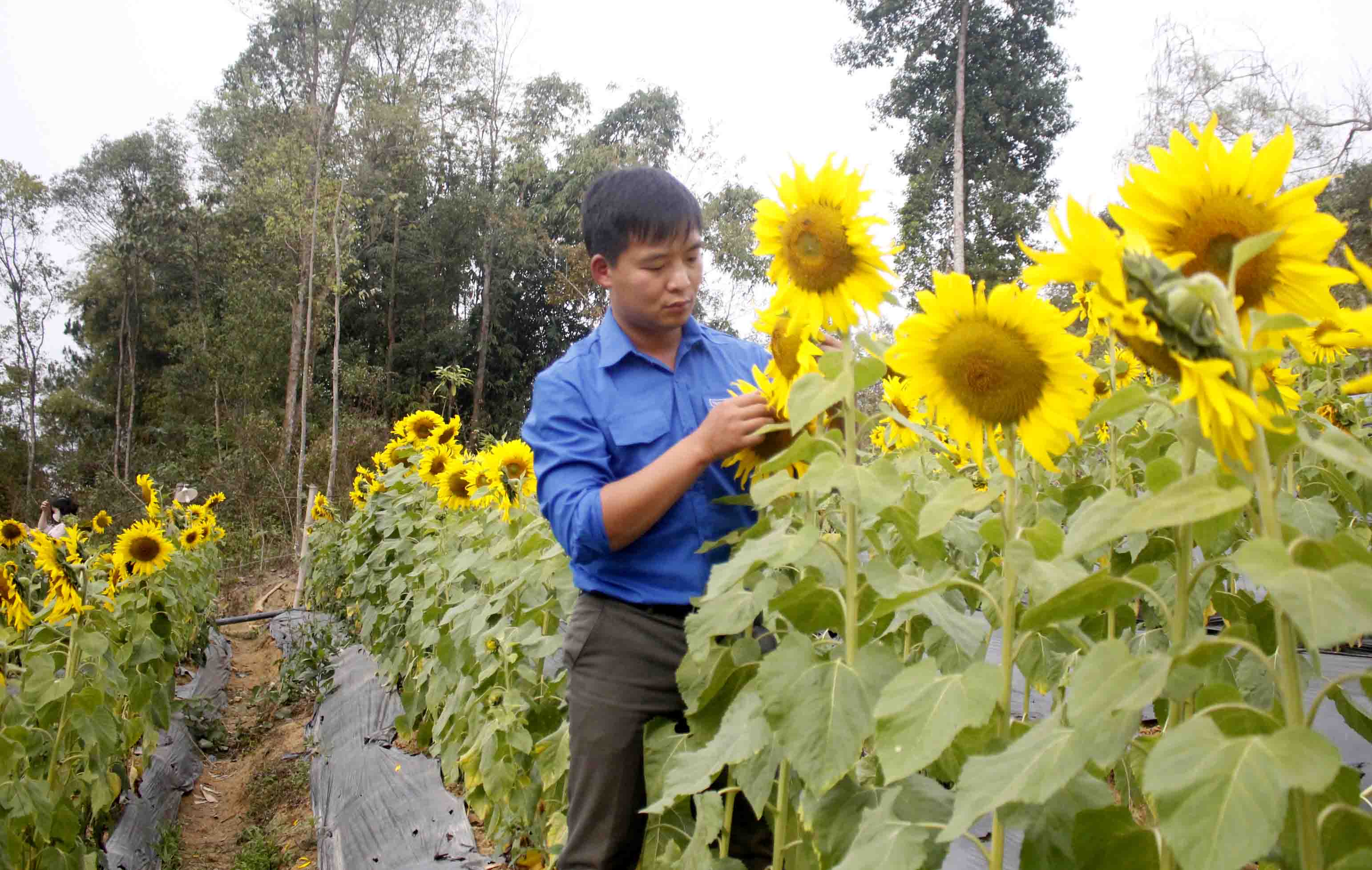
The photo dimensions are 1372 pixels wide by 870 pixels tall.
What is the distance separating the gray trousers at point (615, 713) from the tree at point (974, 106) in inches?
642

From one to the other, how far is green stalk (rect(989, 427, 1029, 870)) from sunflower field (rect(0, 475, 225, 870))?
2715 mm

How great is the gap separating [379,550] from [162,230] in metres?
25.9

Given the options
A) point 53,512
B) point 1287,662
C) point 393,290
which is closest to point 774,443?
point 1287,662

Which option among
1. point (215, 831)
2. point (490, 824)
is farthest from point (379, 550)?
point (490, 824)

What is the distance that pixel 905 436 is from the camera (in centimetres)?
251

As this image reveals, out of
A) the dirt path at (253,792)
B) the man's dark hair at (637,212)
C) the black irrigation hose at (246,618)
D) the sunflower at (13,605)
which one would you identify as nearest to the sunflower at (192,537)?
the dirt path at (253,792)

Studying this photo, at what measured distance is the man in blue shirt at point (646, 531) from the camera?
1.82m

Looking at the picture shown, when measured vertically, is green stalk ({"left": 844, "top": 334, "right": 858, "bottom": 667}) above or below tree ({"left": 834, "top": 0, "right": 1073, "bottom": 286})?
below

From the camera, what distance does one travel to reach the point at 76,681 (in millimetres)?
3254

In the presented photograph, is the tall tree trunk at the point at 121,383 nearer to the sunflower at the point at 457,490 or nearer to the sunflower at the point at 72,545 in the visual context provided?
the sunflower at the point at 457,490

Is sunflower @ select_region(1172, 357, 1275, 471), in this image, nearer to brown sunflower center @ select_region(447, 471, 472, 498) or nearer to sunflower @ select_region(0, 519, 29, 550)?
brown sunflower center @ select_region(447, 471, 472, 498)

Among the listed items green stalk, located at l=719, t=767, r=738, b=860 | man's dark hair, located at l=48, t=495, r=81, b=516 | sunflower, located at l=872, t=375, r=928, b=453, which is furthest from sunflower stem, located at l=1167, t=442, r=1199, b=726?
man's dark hair, located at l=48, t=495, r=81, b=516

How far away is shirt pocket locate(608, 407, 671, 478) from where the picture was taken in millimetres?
1857

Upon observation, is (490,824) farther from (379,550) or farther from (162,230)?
(162,230)
